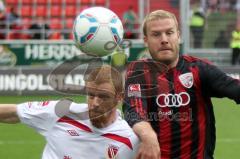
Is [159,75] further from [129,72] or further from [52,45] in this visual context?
[52,45]

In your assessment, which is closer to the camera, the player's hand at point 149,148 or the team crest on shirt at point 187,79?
the player's hand at point 149,148

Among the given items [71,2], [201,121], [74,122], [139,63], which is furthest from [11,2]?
[74,122]

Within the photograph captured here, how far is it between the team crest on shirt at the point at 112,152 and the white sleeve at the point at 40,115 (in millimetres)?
361

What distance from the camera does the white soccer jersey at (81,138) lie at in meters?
3.78

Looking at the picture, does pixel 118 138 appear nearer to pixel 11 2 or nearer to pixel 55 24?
pixel 55 24

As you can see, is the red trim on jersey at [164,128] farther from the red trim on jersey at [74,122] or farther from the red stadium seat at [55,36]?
the red stadium seat at [55,36]

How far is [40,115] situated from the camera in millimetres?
3740

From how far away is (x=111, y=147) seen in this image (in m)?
3.81

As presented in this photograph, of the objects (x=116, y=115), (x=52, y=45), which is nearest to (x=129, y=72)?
(x=116, y=115)

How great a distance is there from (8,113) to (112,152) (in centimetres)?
65

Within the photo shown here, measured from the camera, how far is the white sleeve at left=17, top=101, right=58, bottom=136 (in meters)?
3.71

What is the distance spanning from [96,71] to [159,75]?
38.8 inches

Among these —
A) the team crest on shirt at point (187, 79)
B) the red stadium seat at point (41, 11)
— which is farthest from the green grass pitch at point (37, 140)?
the red stadium seat at point (41, 11)

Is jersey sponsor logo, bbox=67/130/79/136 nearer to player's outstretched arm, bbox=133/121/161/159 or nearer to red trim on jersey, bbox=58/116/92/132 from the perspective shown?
red trim on jersey, bbox=58/116/92/132
